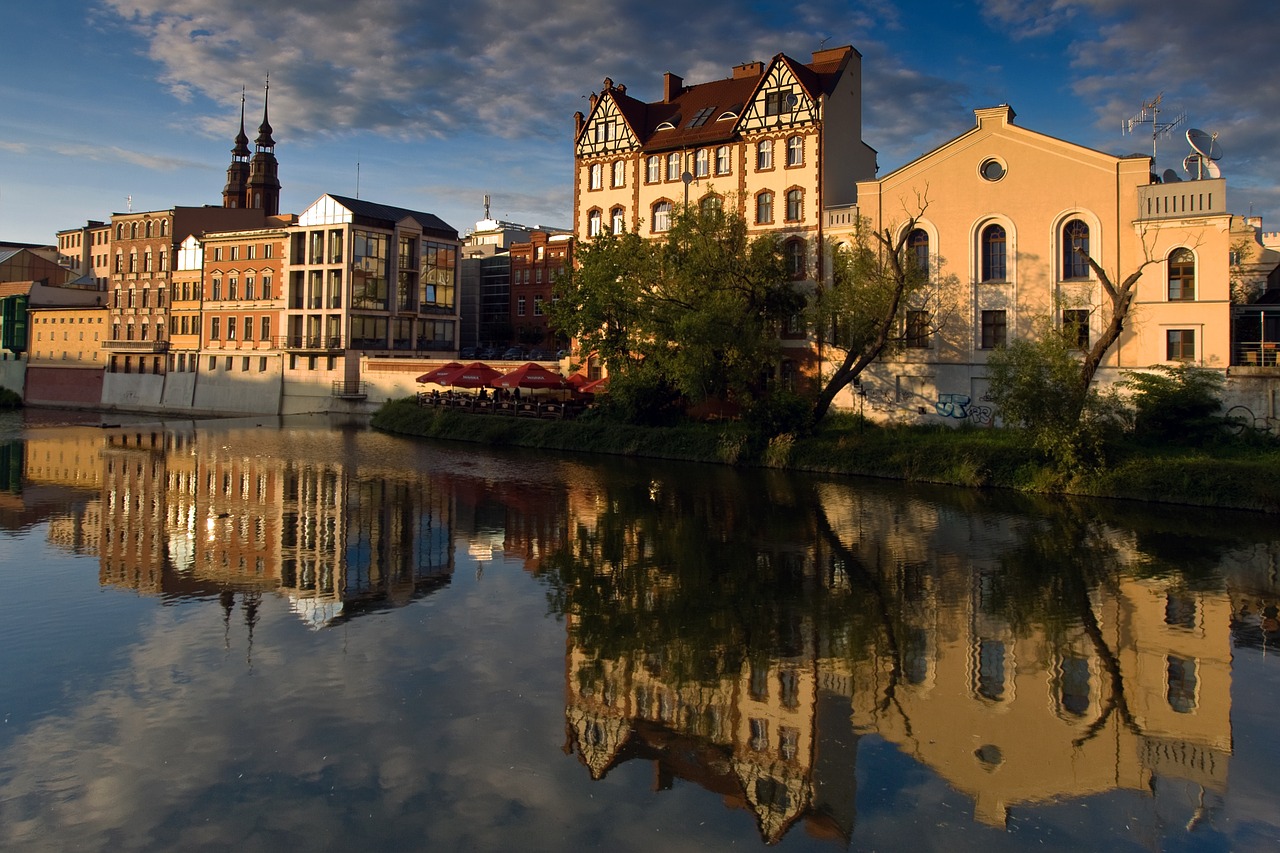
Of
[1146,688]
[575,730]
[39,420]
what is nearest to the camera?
[575,730]

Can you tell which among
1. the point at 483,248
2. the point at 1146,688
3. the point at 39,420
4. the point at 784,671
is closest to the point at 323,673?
the point at 784,671

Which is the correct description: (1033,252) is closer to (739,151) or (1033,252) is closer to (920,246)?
(920,246)

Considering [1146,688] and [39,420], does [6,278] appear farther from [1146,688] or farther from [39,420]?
[1146,688]

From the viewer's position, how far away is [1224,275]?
29.2m

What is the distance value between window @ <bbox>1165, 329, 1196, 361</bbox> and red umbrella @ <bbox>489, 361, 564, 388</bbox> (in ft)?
79.4

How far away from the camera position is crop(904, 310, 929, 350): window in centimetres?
3500

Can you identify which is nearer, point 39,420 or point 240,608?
point 240,608

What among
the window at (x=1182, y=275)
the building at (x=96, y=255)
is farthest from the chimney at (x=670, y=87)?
the building at (x=96, y=255)

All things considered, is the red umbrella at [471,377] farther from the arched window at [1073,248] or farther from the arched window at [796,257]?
the arched window at [1073,248]

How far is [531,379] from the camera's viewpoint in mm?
42125

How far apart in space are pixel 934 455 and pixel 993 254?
9726 millimetres

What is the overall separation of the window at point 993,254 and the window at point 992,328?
1285 mm

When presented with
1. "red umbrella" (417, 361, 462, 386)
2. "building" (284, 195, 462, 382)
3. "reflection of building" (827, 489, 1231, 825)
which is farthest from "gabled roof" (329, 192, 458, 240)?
"reflection of building" (827, 489, 1231, 825)

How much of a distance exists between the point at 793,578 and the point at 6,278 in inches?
3442
